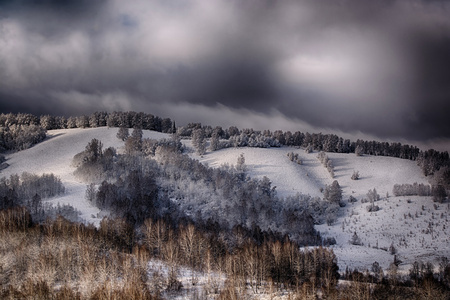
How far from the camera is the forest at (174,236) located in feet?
185

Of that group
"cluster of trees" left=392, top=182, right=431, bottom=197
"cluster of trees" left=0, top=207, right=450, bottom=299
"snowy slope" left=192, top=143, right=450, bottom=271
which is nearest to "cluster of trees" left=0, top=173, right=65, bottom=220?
"cluster of trees" left=0, top=207, right=450, bottom=299

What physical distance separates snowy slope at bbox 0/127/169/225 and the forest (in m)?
4.74

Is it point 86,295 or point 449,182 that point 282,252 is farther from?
point 449,182

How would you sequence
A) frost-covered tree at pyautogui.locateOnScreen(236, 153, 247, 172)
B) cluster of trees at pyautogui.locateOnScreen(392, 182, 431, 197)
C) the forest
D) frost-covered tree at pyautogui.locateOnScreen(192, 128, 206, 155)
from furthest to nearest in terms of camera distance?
1. frost-covered tree at pyautogui.locateOnScreen(192, 128, 206, 155)
2. frost-covered tree at pyautogui.locateOnScreen(236, 153, 247, 172)
3. cluster of trees at pyautogui.locateOnScreen(392, 182, 431, 197)
4. the forest

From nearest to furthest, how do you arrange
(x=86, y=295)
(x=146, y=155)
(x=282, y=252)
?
(x=86, y=295), (x=282, y=252), (x=146, y=155)

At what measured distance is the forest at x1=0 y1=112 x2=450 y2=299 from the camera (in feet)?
185

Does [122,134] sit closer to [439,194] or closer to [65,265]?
[65,265]

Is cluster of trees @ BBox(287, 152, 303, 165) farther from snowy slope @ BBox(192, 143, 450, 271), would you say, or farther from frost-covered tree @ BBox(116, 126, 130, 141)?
frost-covered tree @ BBox(116, 126, 130, 141)

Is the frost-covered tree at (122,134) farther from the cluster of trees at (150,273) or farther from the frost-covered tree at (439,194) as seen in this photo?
the frost-covered tree at (439,194)

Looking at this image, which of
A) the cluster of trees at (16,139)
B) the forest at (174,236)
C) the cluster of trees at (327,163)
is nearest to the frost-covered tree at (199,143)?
the forest at (174,236)

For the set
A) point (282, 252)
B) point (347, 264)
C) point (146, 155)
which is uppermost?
point (146, 155)

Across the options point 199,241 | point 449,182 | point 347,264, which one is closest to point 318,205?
point 347,264

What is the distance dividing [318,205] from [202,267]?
3175 inches

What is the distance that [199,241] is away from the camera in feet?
250
